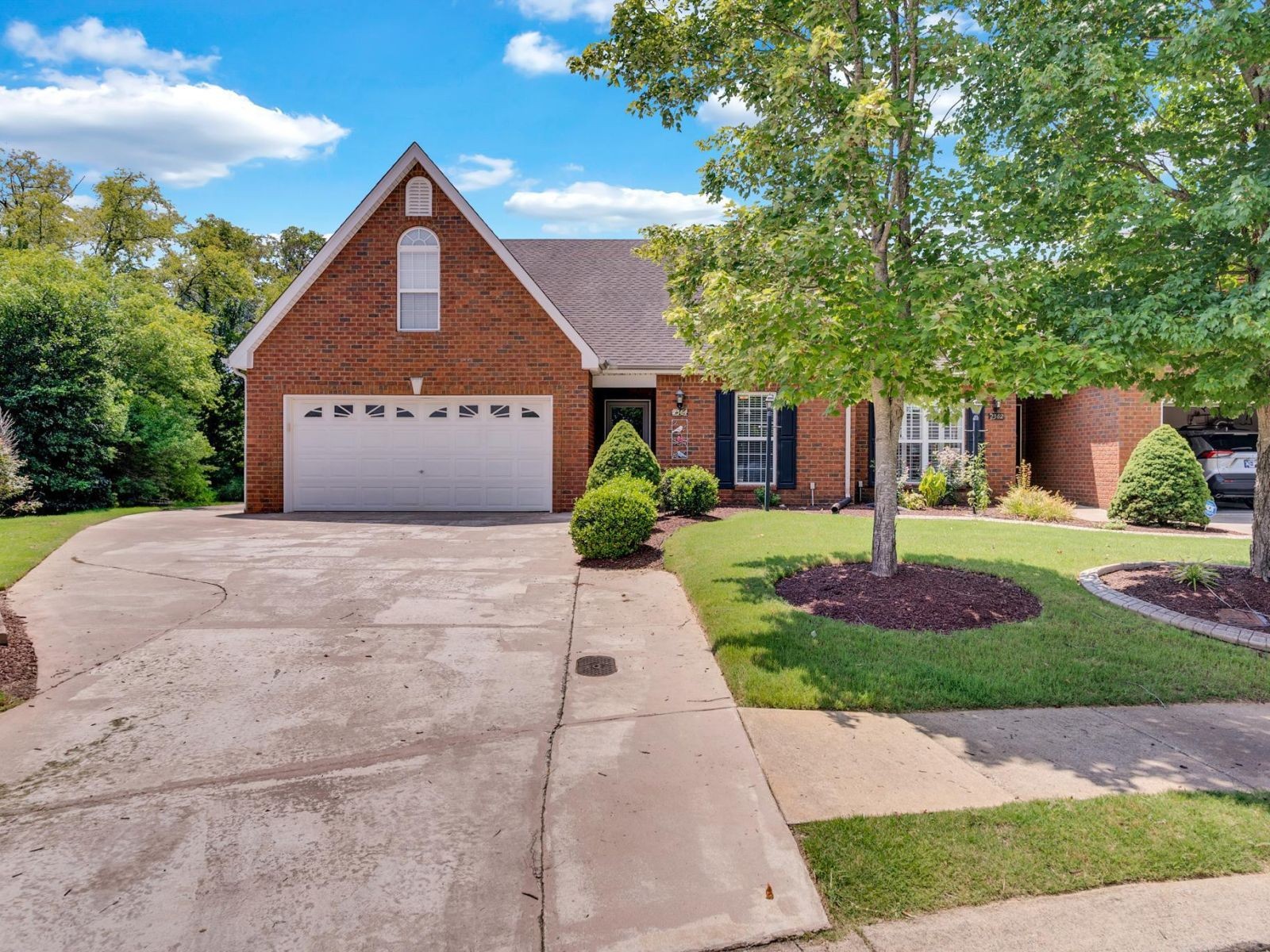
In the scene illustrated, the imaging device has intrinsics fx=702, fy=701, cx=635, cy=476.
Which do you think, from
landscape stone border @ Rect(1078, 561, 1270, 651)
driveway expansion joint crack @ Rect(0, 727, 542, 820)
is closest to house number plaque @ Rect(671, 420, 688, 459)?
landscape stone border @ Rect(1078, 561, 1270, 651)

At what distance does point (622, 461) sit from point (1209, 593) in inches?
289

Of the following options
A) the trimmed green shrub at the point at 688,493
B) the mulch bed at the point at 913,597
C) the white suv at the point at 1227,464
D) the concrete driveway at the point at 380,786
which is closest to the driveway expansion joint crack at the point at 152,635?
the concrete driveway at the point at 380,786

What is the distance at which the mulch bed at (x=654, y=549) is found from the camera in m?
9.00

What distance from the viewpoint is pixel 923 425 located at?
1539 cm

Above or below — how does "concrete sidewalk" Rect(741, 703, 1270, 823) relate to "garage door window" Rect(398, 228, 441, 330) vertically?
below

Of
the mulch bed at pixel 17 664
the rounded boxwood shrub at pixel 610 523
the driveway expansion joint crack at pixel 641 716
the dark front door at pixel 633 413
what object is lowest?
the driveway expansion joint crack at pixel 641 716

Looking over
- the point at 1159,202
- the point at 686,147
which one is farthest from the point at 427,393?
the point at 1159,202

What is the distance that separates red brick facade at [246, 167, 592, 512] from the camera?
14.1m

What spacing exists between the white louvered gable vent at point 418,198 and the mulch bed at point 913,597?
1070 cm

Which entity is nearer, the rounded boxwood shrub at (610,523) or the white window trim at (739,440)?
the rounded boxwood shrub at (610,523)

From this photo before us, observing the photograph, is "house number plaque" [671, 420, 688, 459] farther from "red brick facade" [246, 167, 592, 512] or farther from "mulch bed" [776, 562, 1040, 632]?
"mulch bed" [776, 562, 1040, 632]

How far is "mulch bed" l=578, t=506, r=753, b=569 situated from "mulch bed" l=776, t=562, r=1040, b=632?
214 centimetres

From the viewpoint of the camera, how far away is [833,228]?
5.76m

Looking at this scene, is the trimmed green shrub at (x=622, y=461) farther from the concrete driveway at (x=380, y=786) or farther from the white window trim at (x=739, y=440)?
the concrete driveway at (x=380, y=786)
